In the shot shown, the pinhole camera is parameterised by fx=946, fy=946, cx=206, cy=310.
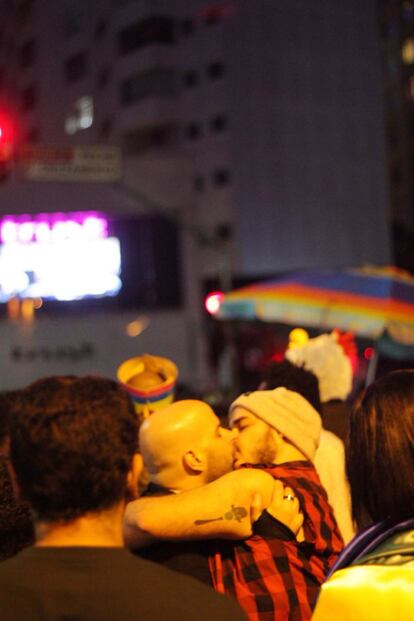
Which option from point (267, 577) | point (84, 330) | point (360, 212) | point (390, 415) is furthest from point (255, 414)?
point (360, 212)

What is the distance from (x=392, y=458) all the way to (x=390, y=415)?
0.11 metres

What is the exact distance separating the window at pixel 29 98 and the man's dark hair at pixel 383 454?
5085 centimetres

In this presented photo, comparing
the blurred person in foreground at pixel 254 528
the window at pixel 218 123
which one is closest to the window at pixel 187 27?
the window at pixel 218 123

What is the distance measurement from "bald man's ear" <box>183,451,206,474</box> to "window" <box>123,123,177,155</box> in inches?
1541

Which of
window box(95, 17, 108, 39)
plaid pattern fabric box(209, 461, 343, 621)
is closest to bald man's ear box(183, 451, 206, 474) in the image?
plaid pattern fabric box(209, 461, 343, 621)

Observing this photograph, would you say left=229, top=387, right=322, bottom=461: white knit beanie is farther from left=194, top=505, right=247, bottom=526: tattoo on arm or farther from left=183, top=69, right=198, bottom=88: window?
left=183, top=69, right=198, bottom=88: window

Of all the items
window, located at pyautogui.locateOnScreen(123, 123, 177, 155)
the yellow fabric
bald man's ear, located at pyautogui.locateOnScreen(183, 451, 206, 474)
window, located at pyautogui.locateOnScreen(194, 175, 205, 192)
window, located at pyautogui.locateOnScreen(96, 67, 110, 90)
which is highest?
window, located at pyautogui.locateOnScreen(96, 67, 110, 90)

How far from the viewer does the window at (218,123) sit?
38.2 metres

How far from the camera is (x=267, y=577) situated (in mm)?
2777

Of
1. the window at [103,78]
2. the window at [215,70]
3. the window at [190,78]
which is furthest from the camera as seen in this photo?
the window at [103,78]

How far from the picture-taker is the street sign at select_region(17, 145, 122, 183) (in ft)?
41.9

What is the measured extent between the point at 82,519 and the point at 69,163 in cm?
1155

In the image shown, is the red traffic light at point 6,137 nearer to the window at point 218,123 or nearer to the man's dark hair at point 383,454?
the man's dark hair at point 383,454

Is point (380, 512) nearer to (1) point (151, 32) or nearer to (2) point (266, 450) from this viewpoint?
(2) point (266, 450)
